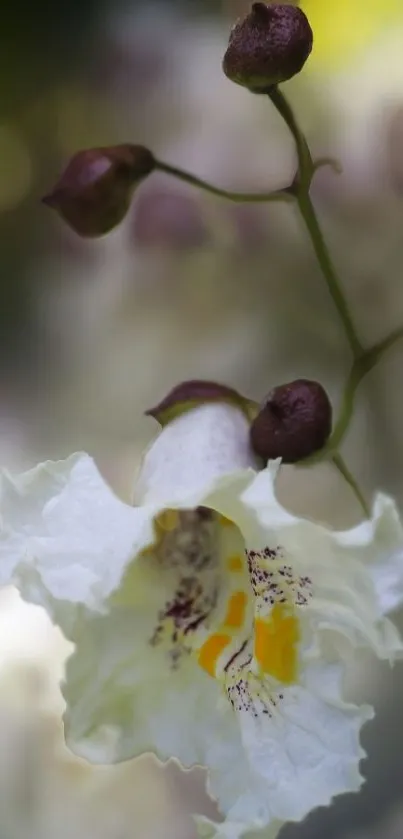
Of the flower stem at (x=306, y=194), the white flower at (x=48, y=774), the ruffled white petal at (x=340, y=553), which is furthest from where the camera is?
the white flower at (x=48, y=774)

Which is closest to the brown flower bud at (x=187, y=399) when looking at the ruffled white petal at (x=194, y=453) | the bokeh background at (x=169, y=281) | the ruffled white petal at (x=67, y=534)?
the ruffled white petal at (x=194, y=453)

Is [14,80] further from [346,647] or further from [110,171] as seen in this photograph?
[346,647]

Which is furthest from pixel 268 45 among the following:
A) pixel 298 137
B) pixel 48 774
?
pixel 48 774

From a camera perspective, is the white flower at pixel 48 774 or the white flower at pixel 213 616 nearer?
the white flower at pixel 213 616

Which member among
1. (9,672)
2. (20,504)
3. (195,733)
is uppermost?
(20,504)

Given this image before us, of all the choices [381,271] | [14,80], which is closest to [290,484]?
[381,271]

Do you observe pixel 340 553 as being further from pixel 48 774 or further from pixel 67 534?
pixel 48 774

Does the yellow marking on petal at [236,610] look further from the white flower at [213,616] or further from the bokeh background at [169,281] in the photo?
the bokeh background at [169,281]
